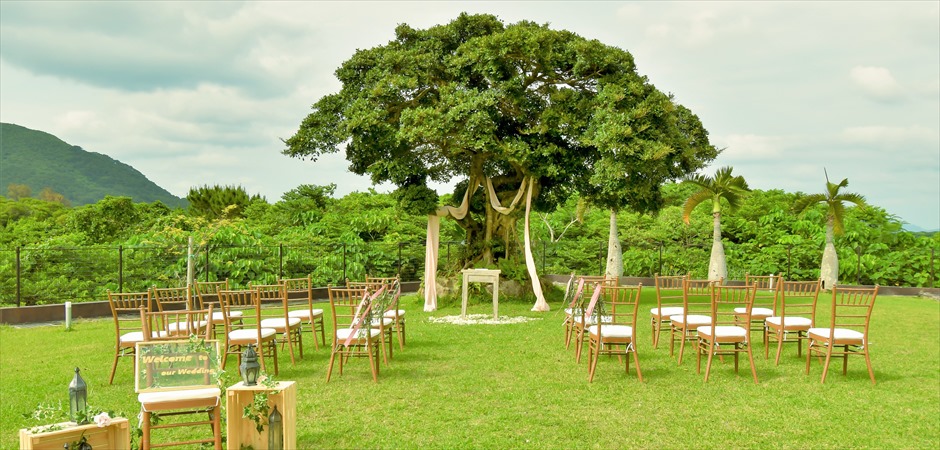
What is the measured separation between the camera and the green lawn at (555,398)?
589 centimetres

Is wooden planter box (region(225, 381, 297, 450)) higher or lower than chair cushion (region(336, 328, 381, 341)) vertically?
lower

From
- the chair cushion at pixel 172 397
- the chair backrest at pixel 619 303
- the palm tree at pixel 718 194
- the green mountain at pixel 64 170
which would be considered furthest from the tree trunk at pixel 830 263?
the green mountain at pixel 64 170

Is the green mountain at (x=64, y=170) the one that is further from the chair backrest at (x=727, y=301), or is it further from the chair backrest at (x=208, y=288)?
the chair backrest at (x=727, y=301)

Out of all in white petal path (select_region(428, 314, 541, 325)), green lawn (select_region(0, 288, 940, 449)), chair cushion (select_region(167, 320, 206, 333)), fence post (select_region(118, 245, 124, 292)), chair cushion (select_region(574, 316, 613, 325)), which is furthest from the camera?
fence post (select_region(118, 245, 124, 292))

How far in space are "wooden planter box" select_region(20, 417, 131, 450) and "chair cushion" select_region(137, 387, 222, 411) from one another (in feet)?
0.95

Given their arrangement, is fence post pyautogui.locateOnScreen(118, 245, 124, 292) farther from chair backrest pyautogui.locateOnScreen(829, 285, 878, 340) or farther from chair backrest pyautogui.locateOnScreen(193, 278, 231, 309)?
chair backrest pyautogui.locateOnScreen(829, 285, 878, 340)

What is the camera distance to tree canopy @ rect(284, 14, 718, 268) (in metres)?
14.7

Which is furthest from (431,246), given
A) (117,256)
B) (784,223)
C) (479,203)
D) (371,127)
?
(784,223)

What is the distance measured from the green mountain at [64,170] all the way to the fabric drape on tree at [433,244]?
5832cm

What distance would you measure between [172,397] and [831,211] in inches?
800

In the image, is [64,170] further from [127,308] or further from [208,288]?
[127,308]

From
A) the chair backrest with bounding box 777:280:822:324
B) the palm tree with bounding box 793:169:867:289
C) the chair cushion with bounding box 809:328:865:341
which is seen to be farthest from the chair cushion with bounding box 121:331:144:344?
the palm tree with bounding box 793:169:867:289

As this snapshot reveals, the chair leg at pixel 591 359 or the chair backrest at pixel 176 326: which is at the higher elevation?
the chair backrest at pixel 176 326

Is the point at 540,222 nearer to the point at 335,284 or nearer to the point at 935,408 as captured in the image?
the point at 335,284
